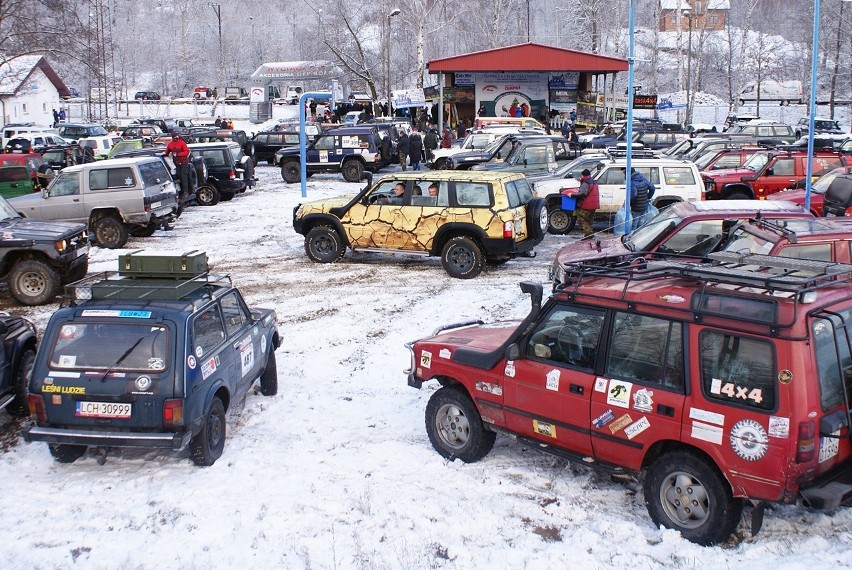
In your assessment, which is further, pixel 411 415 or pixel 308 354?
pixel 308 354

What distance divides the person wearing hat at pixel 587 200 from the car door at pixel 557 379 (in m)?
10.6

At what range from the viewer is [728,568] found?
5.50m

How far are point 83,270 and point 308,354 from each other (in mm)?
5308

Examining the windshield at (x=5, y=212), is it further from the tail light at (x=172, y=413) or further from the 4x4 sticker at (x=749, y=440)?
the 4x4 sticker at (x=749, y=440)

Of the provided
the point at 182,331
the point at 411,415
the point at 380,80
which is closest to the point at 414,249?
the point at 411,415

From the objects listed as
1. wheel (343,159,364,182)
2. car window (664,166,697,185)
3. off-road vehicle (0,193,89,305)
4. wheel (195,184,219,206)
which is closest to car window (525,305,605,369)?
off-road vehicle (0,193,89,305)

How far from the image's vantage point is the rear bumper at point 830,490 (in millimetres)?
5152

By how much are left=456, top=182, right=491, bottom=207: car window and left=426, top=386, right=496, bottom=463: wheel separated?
7.01 m

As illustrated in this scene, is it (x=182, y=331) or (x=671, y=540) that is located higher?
(x=182, y=331)

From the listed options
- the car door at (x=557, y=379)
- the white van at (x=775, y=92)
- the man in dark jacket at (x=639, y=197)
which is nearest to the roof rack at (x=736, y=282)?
the car door at (x=557, y=379)

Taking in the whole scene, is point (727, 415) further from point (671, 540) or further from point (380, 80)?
point (380, 80)

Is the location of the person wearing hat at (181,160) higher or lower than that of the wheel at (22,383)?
higher

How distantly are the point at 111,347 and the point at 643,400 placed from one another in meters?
4.35

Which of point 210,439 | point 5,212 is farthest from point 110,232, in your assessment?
point 210,439
